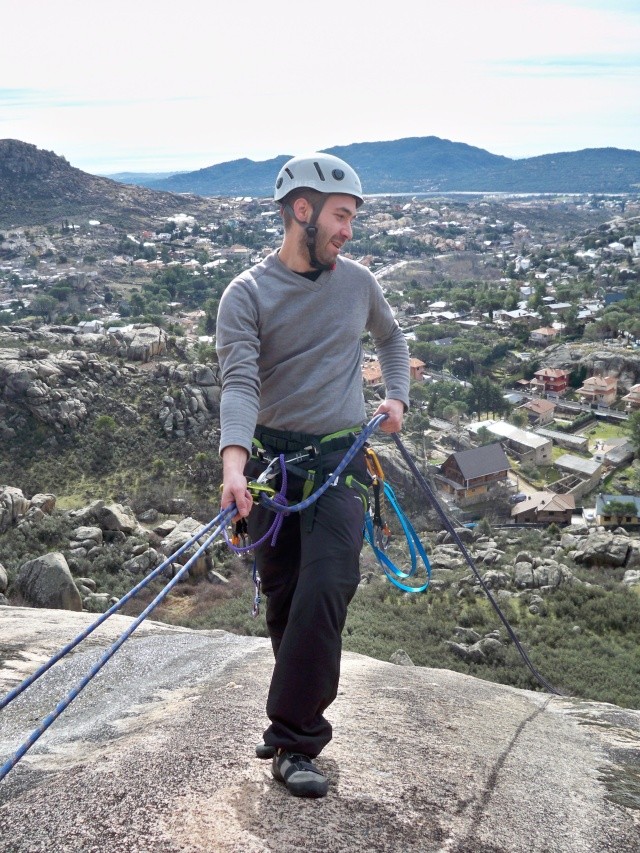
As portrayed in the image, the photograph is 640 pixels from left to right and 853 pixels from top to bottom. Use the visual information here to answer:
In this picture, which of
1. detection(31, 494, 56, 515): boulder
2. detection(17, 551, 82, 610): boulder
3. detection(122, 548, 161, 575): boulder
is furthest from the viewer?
detection(31, 494, 56, 515): boulder

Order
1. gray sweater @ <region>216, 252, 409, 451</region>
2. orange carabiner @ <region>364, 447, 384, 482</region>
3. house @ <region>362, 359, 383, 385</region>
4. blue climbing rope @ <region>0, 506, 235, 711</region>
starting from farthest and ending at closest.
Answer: house @ <region>362, 359, 383, 385</region> → orange carabiner @ <region>364, 447, 384, 482</region> → gray sweater @ <region>216, 252, 409, 451</region> → blue climbing rope @ <region>0, 506, 235, 711</region>

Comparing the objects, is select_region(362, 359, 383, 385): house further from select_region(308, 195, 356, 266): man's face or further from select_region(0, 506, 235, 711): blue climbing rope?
select_region(0, 506, 235, 711): blue climbing rope

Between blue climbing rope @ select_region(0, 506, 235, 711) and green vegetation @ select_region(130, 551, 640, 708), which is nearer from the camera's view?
blue climbing rope @ select_region(0, 506, 235, 711)

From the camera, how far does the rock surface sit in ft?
9.37

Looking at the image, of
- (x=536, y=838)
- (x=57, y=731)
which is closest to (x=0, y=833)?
(x=57, y=731)

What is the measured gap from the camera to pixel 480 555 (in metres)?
19.3

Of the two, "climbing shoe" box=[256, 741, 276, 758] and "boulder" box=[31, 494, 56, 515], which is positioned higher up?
"climbing shoe" box=[256, 741, 276, 758]

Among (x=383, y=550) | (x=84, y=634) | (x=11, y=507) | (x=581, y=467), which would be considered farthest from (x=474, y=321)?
(x=84, y=634)

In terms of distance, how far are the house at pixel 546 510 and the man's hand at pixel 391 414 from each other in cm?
2642

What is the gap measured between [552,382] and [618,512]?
25249mm

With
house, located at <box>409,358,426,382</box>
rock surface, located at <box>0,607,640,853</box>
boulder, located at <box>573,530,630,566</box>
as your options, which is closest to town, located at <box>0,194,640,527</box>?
house, located at <box>409,358,426,382</box>

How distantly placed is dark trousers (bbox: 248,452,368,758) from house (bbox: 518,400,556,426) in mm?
44112

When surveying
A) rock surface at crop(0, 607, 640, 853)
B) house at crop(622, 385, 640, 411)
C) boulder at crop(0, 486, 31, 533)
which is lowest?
house at crop(622, 385, 640, 411)

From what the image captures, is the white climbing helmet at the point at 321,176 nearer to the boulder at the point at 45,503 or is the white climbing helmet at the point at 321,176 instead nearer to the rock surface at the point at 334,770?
the rock surface at the point at 334,770
